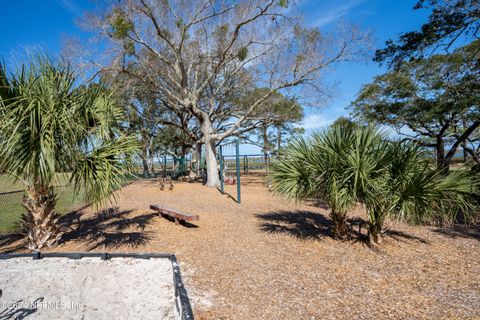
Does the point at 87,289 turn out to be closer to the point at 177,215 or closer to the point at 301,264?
the point at 177,215

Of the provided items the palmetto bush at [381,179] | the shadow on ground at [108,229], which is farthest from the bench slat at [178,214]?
the palmetto bush at [381,179]

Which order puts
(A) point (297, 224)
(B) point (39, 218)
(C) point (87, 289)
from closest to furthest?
(C) point (87, 289), (B) point (39, 218), (A) point (297, 224)

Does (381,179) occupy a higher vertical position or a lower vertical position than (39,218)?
higher

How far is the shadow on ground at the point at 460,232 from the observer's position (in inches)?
240

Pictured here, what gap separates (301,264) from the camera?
461 centimetres

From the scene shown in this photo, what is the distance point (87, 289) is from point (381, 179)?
4786 mm

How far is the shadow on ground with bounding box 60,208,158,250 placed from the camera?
576cm

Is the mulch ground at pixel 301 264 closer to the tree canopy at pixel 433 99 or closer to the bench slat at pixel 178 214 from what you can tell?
the bench slat at pixel 178 214

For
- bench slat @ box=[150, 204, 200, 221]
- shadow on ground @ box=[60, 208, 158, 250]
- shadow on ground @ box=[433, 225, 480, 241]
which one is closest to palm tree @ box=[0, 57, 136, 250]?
shadow on ground @ box=[60, 208, 158, 250]

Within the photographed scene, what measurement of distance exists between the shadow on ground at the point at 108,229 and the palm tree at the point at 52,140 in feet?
3.14

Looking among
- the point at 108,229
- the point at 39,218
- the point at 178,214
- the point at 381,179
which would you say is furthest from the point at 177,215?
the point at 381,179

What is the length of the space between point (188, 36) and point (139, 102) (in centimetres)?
720

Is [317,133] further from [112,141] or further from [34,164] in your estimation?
[34,164]

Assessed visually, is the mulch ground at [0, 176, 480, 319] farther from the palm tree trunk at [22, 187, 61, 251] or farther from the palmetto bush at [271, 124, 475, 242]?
the palmetto bush at [271, 124, 475, 242]
